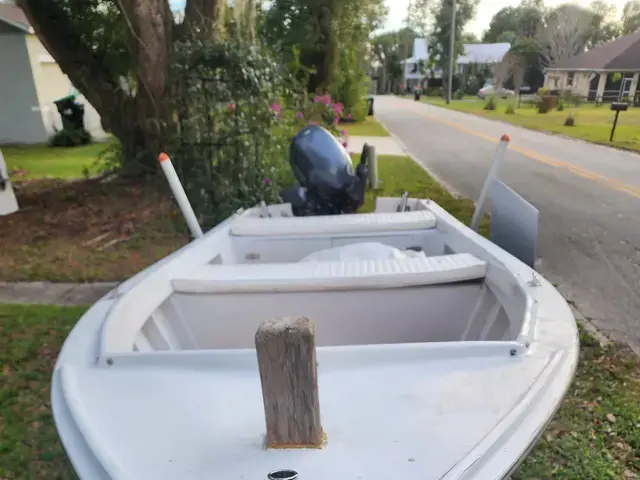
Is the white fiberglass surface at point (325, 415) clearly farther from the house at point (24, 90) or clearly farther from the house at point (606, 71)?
the house at point (606, 71)

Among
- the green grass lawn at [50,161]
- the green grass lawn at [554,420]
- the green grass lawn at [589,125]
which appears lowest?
the green grass lawn at [589,125]

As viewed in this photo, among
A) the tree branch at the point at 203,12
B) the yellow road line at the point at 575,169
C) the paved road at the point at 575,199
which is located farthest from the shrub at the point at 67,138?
the yellow road line at the point at 575,169

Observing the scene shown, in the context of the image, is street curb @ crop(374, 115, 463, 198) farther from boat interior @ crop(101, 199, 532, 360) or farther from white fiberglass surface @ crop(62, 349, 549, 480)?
white fiberglass surface @ crop(62, 349, 549, 480)

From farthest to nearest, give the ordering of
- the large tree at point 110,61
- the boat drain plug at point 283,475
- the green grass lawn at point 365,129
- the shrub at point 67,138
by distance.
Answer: the green grass lawn at point 365,129 < the shrub at point 67,138 < the large tree at point 110,61 < the boat drain plug at point 283,475

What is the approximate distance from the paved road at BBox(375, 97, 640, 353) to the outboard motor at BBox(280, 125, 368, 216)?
2212 millimetres

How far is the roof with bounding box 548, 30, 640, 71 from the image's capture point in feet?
118

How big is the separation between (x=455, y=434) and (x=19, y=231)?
6712mm

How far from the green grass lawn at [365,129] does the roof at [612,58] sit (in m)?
24.3

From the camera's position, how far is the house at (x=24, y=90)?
49.0ft

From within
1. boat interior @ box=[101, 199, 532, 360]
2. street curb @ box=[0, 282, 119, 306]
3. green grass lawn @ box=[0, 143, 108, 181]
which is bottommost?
green grass lawn @ box=[0, 143, 108, 181]

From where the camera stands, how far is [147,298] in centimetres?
230

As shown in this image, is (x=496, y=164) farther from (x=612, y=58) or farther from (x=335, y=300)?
(x=612, y=58)

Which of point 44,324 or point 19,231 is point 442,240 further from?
point 19,231

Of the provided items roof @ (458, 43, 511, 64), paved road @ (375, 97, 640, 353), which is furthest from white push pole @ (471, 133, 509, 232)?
roof @ (458, 43, 511, 64)
